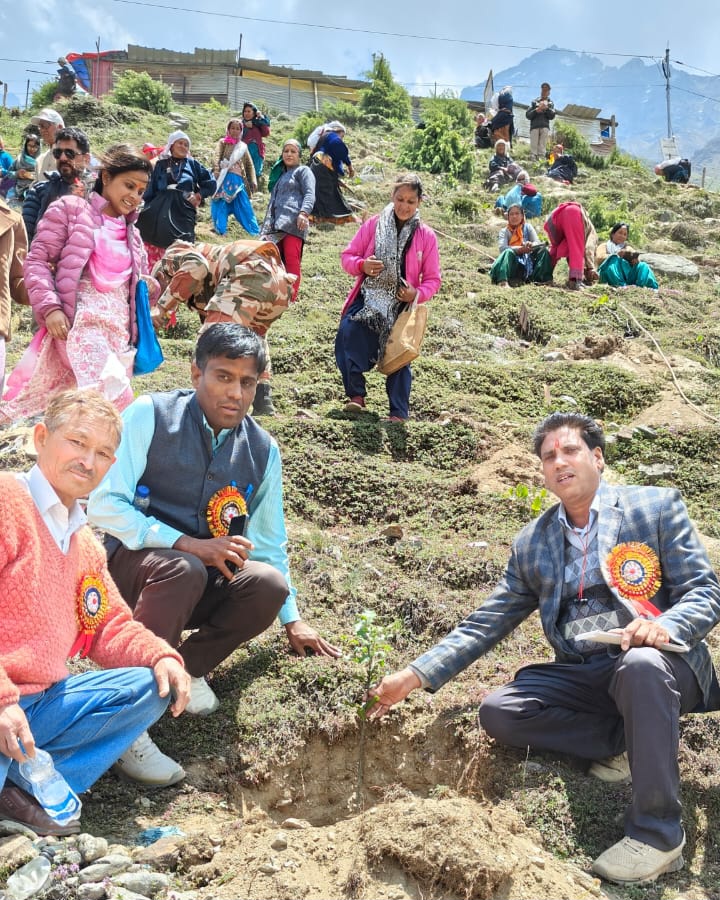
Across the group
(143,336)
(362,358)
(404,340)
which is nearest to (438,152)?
(362,358)

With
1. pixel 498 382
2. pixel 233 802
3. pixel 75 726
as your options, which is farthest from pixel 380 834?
pixel 498 382

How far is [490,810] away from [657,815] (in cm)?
57

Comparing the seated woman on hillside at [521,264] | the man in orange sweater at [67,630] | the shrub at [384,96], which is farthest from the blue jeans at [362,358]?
the shrub at [384,96]

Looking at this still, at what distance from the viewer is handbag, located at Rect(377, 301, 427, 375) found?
6926mm

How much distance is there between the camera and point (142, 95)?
24.6 metres

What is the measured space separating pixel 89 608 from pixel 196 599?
19.6 inches

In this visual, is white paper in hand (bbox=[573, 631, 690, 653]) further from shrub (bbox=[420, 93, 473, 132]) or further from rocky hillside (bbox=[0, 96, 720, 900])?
shrub (bbox=[420, 93, 473, 132])

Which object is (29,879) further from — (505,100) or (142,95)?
(142,95)

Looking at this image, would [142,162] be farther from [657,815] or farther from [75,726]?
[657,815]

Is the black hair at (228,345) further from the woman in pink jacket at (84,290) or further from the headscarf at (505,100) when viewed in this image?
the headscarf at (505,100)

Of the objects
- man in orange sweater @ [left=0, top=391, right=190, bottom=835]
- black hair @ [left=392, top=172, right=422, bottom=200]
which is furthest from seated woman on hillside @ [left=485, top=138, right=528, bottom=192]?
man in orange sweater @ [left=0, top=391, right=190, bottom=835]

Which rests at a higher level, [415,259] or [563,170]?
[563,170]

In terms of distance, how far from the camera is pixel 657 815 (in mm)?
2914

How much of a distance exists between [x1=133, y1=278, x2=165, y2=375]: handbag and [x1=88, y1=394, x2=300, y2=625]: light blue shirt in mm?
1630
